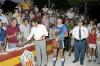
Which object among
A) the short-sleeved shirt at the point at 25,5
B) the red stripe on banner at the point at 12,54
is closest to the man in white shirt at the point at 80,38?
the red stripe on banner at the point at 12,54

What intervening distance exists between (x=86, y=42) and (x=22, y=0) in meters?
7.47

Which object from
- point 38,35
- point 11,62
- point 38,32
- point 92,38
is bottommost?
point 11,62

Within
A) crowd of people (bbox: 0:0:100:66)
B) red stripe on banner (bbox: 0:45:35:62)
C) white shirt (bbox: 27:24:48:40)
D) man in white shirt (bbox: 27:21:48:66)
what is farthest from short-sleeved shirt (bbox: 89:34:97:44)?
red stripe on banner (bbox: 0:45:35:62)

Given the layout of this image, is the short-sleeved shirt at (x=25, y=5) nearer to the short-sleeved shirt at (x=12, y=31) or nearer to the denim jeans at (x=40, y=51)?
the denim jeans at (x=40, y=51)

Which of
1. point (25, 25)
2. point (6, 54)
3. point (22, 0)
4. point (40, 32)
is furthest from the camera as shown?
point (22, 0)

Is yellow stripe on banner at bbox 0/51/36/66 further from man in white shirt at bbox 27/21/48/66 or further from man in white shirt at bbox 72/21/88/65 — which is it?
man in white shirt at bbox 72/21/88/65

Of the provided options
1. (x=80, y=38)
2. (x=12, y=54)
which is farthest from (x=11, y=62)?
(x=80, y=38)

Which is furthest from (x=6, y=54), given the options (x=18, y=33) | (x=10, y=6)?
(x=10, y=6)

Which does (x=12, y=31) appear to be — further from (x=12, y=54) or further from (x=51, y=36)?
(x=51, y=36)

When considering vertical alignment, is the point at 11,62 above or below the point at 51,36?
below

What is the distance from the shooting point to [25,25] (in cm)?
1439

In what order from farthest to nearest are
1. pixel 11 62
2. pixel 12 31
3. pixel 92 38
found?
pixel 92 38 < pixel 12 31 < pixel 11 62

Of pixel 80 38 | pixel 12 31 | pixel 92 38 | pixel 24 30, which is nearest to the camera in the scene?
pixel 12 31

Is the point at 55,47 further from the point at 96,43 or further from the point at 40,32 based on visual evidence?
the point at 96,43
